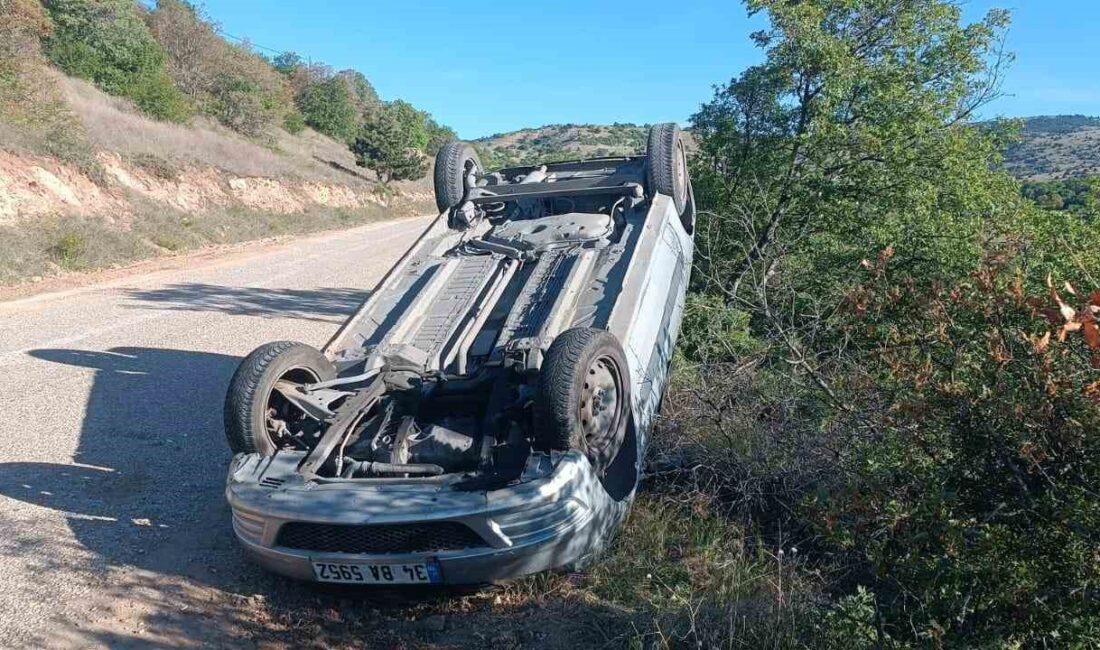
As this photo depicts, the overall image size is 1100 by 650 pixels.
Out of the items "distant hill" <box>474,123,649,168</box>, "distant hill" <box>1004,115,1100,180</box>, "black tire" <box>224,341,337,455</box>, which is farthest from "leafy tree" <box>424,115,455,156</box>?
"black tire" <box>224,341,337,455</box>

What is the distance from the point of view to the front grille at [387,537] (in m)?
3.66

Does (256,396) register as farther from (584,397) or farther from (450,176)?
(450,176)

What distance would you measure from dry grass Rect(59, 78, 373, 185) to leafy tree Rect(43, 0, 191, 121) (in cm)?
128

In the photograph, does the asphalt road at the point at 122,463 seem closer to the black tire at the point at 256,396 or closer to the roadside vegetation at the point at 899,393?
the black tire at the point at 256,396

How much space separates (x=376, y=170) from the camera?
142 ft

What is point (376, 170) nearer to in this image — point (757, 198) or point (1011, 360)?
point (757, 198)

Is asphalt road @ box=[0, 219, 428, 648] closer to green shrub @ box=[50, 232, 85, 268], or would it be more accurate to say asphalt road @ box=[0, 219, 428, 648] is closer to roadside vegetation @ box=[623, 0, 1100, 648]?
roadside vegetation @ box=[623, 0, 1100, 648]

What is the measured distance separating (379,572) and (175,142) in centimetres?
2505

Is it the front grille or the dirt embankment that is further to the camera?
the dirt embankment

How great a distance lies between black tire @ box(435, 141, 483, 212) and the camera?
7.39 meters

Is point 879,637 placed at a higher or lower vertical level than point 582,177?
lower

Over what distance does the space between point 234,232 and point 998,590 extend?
68.7 ft

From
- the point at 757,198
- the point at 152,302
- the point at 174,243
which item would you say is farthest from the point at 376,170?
the point at 757,198

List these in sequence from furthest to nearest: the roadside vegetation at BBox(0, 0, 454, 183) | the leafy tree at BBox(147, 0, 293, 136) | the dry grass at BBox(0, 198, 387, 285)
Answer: the leafy tree at BBox(147, 0, 293, 136) < the roadside vegetation at BBox(0, 0, 454, 183) < the dry grass at BBox(0, 198, 387, 285)
